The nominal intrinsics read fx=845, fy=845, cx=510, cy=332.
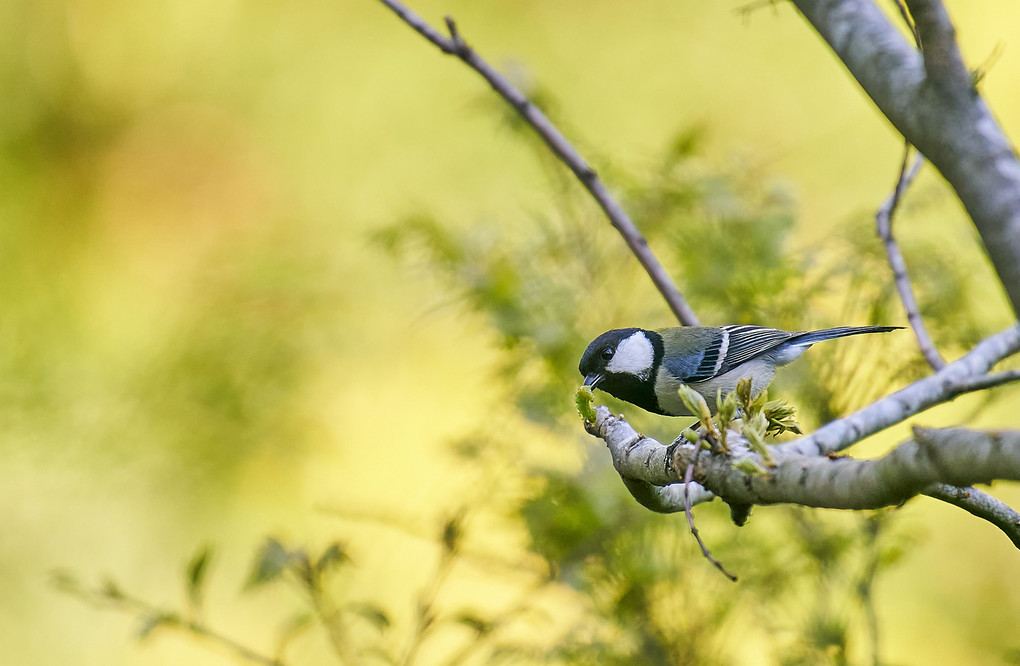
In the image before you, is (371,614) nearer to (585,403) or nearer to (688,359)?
(585,403)

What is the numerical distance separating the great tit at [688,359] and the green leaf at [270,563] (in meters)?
0.50

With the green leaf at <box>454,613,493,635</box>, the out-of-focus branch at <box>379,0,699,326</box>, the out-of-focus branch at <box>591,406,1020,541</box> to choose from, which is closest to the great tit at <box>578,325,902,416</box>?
the out-of-focus branch at <box>379,0,699,326</box>

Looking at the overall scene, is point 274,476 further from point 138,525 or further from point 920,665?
→ point 920,665

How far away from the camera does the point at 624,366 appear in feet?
4.33

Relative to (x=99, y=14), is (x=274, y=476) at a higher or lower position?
lower

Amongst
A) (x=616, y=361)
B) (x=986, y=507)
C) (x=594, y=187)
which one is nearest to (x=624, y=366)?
(x=616, y=361)

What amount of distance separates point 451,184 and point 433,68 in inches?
23.3

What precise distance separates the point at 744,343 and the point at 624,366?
27cm

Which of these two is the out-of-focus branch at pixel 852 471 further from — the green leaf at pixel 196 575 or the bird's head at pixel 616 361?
the green leaf at pixel 196 575

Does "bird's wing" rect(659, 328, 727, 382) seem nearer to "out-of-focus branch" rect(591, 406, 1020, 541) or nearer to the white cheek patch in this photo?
the white cheek patch

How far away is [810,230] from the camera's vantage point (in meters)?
2.46

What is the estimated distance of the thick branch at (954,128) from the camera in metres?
→ 0.58

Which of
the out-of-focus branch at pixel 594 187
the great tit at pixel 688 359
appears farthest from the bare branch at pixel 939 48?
the great tit at pixel 688 359

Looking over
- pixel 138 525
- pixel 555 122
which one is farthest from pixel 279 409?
pixel 555 122
